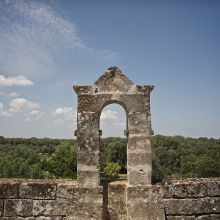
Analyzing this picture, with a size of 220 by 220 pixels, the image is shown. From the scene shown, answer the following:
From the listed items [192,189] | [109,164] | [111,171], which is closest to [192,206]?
A: [192,189]

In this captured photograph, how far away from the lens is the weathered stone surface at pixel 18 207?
5.07 meters

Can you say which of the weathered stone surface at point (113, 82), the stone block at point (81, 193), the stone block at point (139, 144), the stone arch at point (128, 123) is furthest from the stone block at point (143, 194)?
the weathered stone surface at point (113, 82)

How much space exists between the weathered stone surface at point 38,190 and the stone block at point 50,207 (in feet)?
0.35

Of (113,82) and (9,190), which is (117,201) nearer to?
(9,190)

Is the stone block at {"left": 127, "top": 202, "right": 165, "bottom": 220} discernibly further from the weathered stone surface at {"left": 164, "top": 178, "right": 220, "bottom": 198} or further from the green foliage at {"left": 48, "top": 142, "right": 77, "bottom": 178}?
the green foliage at {"left": 48, "top": 142, "right": 77, "bottom": 178}

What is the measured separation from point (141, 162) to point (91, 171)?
0.92 m

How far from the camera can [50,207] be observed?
506cm

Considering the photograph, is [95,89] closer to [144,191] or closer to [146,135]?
[146,135]

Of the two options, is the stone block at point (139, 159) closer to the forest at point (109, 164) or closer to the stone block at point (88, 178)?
the stone block at point (88, 178)

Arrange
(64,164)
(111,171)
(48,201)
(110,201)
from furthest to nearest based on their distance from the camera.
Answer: (111,171) < (64,164) < (110,201) < (48,201)

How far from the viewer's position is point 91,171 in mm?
5023

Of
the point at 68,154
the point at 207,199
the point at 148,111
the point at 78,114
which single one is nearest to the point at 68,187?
the point at 78,114

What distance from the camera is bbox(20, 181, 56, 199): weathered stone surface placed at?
5102 millimetres

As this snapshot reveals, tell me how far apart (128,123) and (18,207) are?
2543 mm
